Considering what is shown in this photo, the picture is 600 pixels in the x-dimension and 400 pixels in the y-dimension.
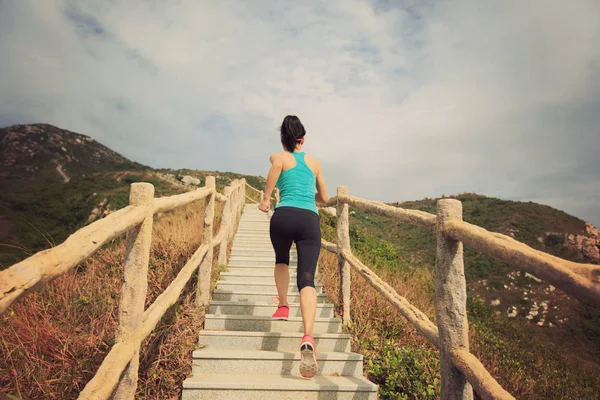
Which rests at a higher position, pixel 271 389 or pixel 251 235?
pixel 251 235

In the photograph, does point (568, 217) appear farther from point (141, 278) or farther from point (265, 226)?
point (141, 278)

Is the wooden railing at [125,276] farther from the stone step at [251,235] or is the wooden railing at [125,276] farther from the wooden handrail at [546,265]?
the stone step at [251,235]

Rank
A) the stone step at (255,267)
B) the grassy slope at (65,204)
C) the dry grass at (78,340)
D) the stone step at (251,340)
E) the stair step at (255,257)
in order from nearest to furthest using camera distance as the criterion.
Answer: the dry grass at (78,340)
the stone step at (251,340)
the stone step at (255,267)
the stair step at (255,257)
the grassy slope at (65,204)

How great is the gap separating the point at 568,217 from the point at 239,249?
157 ft

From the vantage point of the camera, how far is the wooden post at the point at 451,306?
68.0 inches

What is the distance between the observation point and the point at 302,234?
2.66 m

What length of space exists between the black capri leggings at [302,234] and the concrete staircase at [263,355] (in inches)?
29.1

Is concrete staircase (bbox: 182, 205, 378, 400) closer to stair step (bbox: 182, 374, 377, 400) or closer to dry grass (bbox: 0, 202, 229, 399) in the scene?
stair step (bbox: 182, 374, 377, 400)

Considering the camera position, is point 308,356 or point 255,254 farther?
point 255,254

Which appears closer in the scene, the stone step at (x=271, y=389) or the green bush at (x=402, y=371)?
the stone step at (x=271, y=389)

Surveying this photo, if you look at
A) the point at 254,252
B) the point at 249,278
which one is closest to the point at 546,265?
the point at 249,278

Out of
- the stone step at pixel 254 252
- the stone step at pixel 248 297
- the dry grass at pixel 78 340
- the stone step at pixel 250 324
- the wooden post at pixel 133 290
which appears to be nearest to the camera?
the wooden post at pixel 133 290

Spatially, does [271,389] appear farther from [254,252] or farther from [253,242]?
[253,242]

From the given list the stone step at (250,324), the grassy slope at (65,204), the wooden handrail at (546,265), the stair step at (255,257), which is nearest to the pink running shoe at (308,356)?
the stone step at (250,324)
